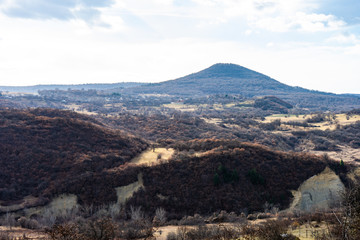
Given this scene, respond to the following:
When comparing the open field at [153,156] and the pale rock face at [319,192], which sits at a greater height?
the open field at [153,156]

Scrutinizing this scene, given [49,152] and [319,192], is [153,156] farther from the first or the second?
[319,192]

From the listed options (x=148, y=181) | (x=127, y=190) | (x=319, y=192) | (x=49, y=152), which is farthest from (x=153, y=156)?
(x=319, y=192)

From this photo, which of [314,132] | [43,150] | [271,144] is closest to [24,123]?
[43,150]

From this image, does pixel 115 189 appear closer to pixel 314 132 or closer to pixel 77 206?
pixel 77 206

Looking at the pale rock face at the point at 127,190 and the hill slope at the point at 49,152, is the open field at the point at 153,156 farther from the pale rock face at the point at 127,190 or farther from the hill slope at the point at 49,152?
the pale rock face at the point at 127,190

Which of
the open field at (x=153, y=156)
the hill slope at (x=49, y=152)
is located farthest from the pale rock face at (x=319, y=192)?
the hill slope at (x=49, y=152)
